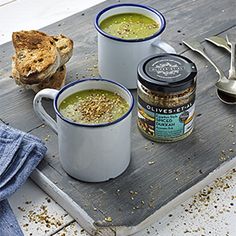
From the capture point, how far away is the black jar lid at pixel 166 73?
50.7 inches

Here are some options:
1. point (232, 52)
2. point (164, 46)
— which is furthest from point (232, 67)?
point (164, 46)

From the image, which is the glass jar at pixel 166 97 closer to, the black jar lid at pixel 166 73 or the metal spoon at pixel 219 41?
the black jar lid at pixel 166 73

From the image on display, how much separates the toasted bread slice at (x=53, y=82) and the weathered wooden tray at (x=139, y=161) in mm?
34

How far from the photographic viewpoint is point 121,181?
1284 millimetres

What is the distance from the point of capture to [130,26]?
1.47m

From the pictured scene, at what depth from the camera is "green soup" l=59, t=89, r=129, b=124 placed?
1.25 metres

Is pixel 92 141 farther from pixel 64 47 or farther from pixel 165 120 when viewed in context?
pixel 64 47

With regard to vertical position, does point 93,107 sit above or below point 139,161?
above

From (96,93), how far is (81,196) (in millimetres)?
177

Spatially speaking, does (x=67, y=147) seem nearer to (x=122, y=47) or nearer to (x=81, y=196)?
(x=81, y=196)

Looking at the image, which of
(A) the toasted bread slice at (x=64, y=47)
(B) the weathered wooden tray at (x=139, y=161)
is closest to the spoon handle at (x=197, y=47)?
(B) the weathered wooden tray at (x=139, y=161)

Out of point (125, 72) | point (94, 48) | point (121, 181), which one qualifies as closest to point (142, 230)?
point (121, 181)

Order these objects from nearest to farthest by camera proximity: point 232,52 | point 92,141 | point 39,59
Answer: point 92,141 < point 39,59 < point 232,52

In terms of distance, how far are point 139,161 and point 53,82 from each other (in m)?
0.23
